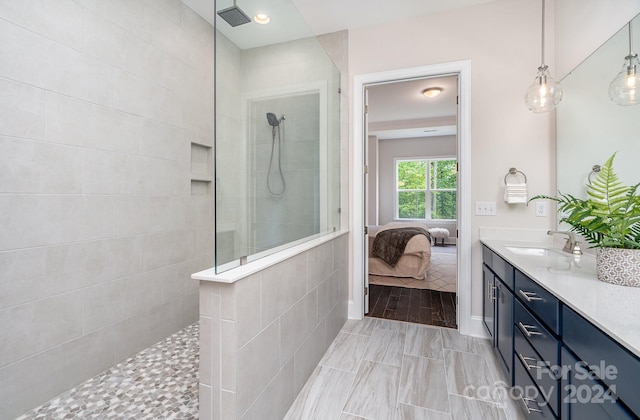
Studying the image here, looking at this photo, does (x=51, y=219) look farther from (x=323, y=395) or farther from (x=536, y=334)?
(x=536, y=334)

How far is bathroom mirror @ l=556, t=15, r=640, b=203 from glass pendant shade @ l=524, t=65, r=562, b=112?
0.21 m

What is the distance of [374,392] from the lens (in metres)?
1.76

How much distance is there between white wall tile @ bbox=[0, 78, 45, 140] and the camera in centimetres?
147

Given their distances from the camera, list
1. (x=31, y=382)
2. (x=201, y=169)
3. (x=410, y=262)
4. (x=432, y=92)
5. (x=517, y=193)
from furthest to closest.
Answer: (x=432, y=92), (x=410, y=262), (x=201, y=169), (x=517, y=193), (x=31, y=382)

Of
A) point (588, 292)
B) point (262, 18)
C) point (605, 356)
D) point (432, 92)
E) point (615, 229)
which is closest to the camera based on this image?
point (605, 356)

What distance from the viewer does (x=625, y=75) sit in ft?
4.81

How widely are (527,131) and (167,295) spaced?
3.29 m

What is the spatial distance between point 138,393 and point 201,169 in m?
1.84

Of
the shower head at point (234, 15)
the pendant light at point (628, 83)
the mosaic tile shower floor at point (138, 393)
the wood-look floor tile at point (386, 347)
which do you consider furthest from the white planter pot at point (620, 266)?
the mosaic tile shower floor at point (138, 393)

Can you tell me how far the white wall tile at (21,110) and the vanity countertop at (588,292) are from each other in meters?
2.59

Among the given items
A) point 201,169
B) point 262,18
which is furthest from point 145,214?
point 262,18

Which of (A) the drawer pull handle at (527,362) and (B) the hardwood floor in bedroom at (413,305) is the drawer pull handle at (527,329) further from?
(B) the hardwood floor in bedroom at (413,305)

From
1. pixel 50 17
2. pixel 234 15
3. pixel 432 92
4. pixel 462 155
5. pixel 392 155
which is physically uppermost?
pixel 432 92

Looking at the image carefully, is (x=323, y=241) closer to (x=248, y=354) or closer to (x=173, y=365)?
(x=248, y=354)
